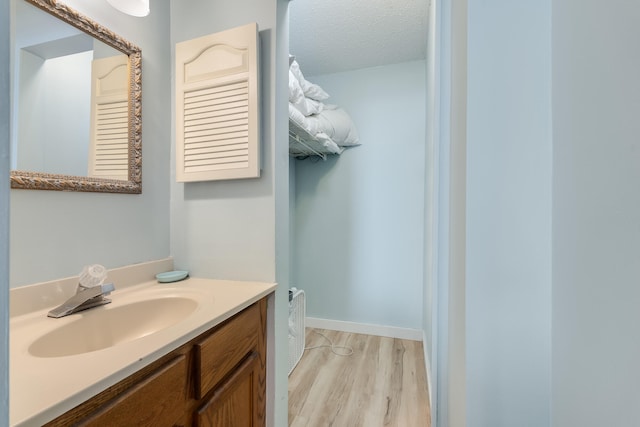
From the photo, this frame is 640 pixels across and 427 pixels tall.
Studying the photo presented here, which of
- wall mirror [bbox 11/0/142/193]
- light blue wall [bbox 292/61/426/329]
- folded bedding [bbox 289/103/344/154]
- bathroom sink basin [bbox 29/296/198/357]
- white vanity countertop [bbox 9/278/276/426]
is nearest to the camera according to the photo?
white vanity countertop [bbox 9/278/276/426]

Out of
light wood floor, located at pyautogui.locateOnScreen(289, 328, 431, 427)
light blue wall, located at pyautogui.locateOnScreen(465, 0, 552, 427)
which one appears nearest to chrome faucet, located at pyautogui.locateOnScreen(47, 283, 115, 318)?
light blue wall, located at pyautogui.locateOnScreen(465, 0, 552, 427)

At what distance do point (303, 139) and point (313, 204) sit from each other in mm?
778

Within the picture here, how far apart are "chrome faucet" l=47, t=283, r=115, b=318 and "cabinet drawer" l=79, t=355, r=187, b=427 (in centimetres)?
40

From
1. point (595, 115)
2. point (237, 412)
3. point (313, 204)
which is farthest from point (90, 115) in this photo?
point (313, 204)

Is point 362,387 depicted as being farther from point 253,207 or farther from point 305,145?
point 305,145

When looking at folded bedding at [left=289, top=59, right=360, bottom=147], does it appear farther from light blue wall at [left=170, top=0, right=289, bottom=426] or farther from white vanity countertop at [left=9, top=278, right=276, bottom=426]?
white vanity countertop at [left=9, top=278, right=276, bottom=426]

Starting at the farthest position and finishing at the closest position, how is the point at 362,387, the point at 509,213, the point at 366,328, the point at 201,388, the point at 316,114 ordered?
the point at 366,328
the point at 316,114
the point at 362,387
the point at 201,388
the point at 509,213

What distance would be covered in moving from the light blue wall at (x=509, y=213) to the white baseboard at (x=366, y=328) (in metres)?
2.00

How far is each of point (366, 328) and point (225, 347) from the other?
1.89m

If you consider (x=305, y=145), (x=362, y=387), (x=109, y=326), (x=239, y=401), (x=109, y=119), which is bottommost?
(x=362, y=387)

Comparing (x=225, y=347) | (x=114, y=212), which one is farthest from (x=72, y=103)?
(x=225, y=347)

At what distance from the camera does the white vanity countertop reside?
44 centimetres

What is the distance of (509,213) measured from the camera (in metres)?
0.49

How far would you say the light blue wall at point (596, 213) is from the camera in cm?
27
